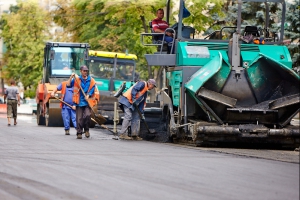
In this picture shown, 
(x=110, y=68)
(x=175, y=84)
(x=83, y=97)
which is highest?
(x=110, y=68)

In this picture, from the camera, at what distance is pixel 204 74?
15.6 meters

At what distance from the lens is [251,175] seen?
7.91 meters

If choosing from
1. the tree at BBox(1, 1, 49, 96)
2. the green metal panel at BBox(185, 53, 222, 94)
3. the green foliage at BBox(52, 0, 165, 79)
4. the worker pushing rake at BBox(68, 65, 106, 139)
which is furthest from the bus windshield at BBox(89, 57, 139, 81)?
the tree at BBox(1, 1, 49, 96)

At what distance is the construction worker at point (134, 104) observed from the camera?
18.6 metres

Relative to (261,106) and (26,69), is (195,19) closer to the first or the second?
(261,106)

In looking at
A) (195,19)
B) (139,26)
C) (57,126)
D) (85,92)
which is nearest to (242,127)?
(85,92)

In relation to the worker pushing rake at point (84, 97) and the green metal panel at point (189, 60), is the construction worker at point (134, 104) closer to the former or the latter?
the worker pushing rake at point (84, 97)

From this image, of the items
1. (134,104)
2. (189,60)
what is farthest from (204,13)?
(189,60)

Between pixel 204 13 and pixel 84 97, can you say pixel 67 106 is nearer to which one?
pixel 84 97

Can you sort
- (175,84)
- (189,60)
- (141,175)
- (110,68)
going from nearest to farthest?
1. (141,175)
2. (189,60)
3. (175,84)
4. (110,68)

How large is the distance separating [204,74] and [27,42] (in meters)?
53.9

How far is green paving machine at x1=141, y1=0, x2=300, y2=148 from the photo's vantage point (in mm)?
15258

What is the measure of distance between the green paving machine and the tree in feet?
164

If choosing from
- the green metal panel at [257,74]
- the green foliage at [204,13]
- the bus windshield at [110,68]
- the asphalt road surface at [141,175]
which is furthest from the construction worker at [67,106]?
the green foliage at [204,13]
